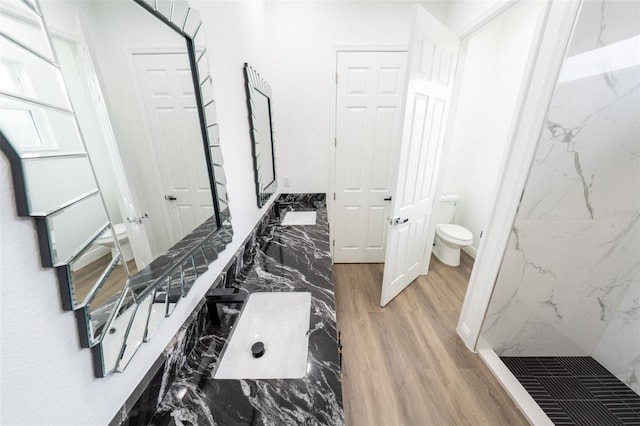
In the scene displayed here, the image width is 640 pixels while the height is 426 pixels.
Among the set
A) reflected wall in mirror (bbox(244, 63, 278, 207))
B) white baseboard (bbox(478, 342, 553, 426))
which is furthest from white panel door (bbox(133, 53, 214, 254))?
white baseboard (bbox(478, 342, 553, 426))

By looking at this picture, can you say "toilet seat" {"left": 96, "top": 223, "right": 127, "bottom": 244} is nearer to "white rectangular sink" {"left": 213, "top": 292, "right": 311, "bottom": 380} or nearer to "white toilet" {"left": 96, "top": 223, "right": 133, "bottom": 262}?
"white toilet" {"left": 96, "top": 223, "right": 133, "bottom": 262}

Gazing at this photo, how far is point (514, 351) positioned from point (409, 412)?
93 cm

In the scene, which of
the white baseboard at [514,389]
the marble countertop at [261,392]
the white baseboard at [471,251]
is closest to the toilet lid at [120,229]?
the marble countertop at [261,392]

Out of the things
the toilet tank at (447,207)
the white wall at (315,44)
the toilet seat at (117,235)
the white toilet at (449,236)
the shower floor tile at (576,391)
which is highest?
the white wall at (315,44)

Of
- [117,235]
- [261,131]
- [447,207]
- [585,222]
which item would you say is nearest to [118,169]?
[117,235]

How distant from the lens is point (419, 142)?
1732 millimetres

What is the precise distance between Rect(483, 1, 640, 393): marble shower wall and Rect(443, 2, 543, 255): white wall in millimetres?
922

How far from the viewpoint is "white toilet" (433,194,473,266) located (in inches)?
97.8

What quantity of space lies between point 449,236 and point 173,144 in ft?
8.71

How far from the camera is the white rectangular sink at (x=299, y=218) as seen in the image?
2006 mm

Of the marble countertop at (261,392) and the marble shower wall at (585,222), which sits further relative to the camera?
the marble shower wall at (585,222)

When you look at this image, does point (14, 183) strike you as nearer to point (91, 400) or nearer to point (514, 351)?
point (91, 400)

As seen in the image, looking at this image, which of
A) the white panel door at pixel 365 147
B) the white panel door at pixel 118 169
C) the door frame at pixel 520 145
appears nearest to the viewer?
the white panel door at pixel 118 169

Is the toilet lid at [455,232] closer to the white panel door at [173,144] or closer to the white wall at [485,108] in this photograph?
the white wall at [485,108]
